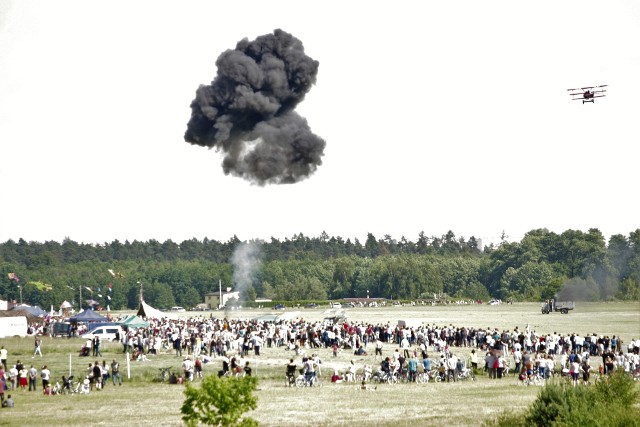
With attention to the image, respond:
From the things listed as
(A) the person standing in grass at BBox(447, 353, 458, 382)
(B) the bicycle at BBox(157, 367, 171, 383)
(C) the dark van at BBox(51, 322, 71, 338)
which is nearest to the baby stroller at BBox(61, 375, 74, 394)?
(B) the bicycle at BBox(157, 367, 171, 383)

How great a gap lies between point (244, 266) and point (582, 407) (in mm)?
123290

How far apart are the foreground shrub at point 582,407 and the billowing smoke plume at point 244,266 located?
10964cm

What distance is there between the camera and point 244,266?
14212 cm

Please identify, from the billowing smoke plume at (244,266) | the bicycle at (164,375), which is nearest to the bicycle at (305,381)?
the bicycle at (164,375)

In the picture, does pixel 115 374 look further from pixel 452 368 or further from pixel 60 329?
pixel 60 329

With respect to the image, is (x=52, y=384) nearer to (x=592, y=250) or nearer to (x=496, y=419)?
(x=496, y=419)

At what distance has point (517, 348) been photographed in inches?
1645

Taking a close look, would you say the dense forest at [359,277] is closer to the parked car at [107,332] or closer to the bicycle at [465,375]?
the parked car at [107,332]

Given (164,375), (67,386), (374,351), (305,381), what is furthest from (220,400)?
(374,351)

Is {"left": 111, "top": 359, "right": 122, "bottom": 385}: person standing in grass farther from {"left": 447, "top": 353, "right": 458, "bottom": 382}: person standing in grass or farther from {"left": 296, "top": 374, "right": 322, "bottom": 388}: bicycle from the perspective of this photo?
{"left": 447, "top": 353, "right": 458, "bottom": 382}: person standing in grass

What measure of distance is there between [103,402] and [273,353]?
18746 mm

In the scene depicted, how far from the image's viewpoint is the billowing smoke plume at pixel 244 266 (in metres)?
136

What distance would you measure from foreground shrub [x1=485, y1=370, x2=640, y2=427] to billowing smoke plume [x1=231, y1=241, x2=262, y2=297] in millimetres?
109636

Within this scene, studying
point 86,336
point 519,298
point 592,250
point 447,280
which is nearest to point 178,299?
point 447,280
